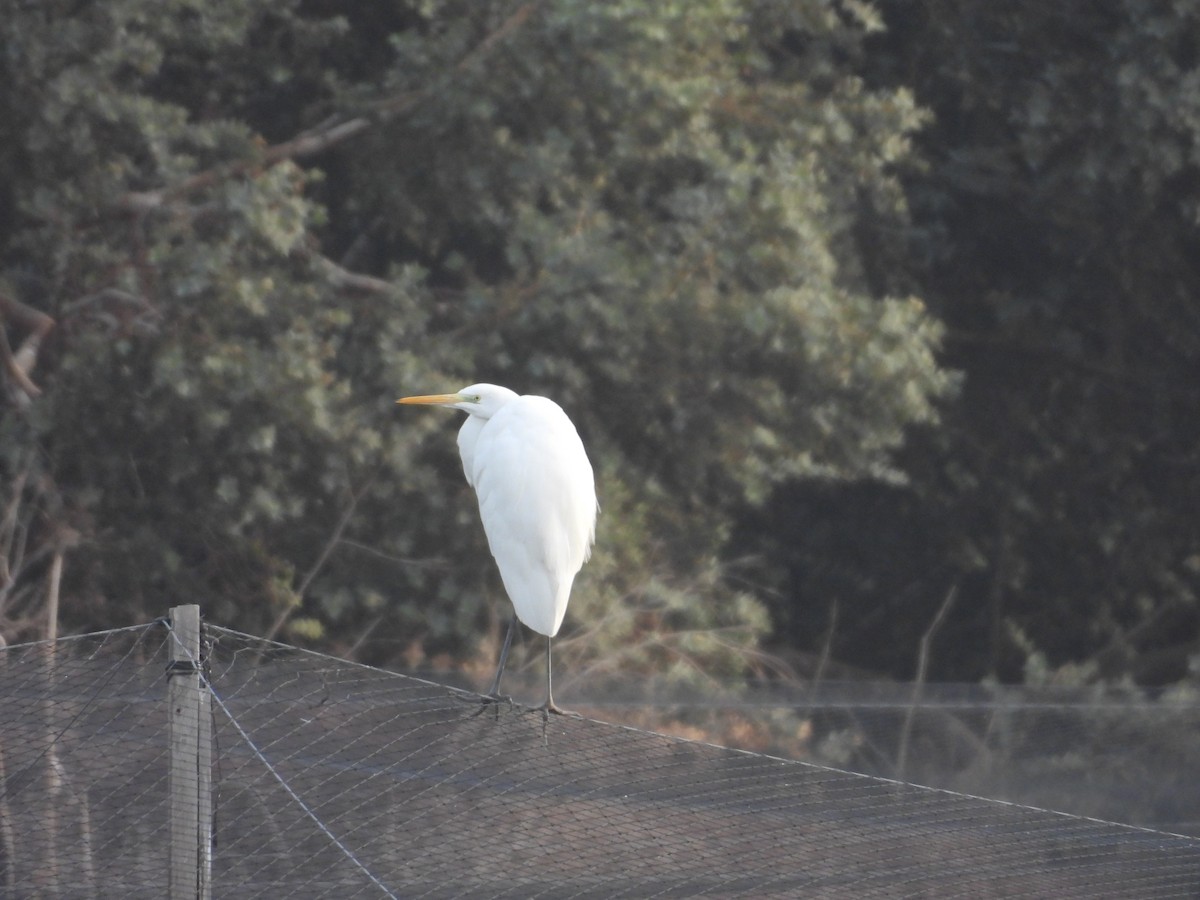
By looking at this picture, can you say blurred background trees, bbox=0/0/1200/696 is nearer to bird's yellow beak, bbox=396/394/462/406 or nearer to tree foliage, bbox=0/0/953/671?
tree foliage, bbox=0/0/953/671

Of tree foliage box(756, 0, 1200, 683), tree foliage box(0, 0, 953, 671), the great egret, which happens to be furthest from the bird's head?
tree foliage box(756, 0, 1200, 683)

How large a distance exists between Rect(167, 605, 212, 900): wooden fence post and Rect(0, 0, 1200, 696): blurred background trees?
7.29 ft

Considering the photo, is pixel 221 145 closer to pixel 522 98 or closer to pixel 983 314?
pixel 522 98

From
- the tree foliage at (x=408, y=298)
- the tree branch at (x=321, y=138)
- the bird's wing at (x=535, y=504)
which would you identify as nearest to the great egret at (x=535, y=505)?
the bird's wing at (x=535, y=504)

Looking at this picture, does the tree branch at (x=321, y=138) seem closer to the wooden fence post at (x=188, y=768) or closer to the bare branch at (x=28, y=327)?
the bare branch at (x=28, y=327)

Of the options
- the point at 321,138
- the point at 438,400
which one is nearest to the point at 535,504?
the point at 438,400

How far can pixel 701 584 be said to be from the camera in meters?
5.45

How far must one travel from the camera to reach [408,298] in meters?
4.86

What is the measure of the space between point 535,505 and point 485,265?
7.57 feet

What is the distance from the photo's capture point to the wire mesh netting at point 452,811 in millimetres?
2500

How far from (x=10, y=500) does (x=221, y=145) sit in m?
1.12

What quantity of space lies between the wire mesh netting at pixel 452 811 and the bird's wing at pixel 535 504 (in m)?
0.32

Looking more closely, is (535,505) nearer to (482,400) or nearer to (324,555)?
(482,400)

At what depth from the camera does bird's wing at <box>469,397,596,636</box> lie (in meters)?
3.27
